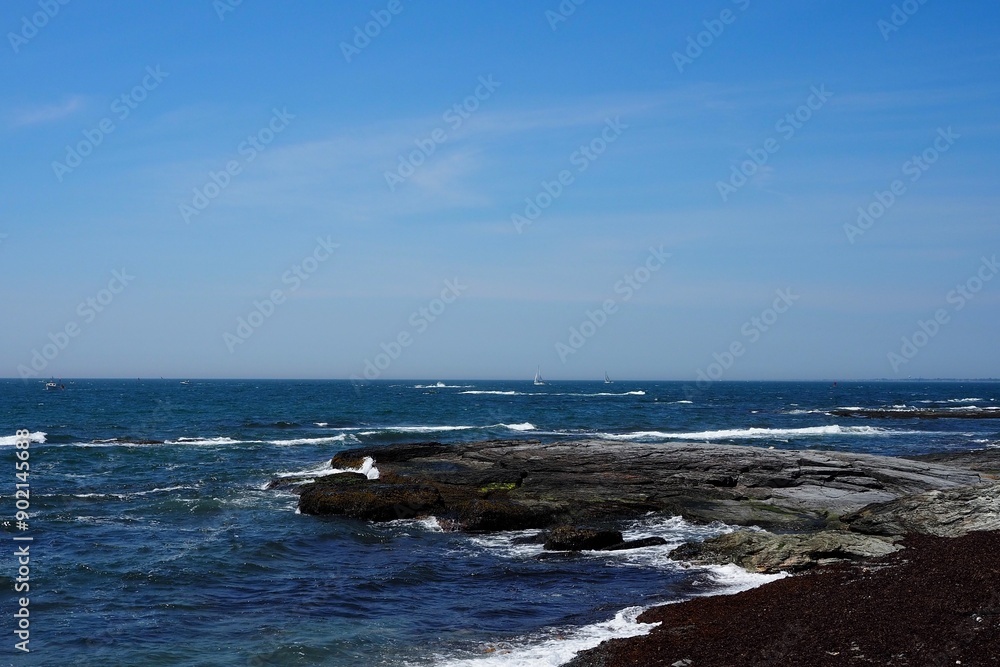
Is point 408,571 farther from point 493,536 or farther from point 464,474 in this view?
point 464,474

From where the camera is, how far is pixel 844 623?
11969 millimetres

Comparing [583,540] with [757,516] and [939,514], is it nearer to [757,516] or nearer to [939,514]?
[757,516]

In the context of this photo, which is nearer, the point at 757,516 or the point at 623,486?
the point at 757,516

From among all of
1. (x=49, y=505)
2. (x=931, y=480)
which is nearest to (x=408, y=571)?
(x=49, y=505)

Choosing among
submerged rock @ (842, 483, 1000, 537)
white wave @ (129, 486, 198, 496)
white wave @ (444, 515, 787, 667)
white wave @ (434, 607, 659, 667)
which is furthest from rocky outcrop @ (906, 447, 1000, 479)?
white wave @ (129, 486, 198, 496)

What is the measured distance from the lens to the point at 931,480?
28.1 m

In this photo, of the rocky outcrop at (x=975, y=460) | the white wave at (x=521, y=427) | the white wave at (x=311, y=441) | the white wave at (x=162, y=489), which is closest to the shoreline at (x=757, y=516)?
the rocky outcrop at (x=975, y=460)

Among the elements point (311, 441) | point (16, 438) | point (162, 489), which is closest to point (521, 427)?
point (311, 441)

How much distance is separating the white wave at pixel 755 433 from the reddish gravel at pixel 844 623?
41.4 meters

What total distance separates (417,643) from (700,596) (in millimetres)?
5966

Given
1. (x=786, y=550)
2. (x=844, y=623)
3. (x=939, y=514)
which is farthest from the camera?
(x=939, y=514)

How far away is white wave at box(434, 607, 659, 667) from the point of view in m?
12.4

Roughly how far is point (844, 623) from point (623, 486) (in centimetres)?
1635

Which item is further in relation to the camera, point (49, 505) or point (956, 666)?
point (49, 505)
